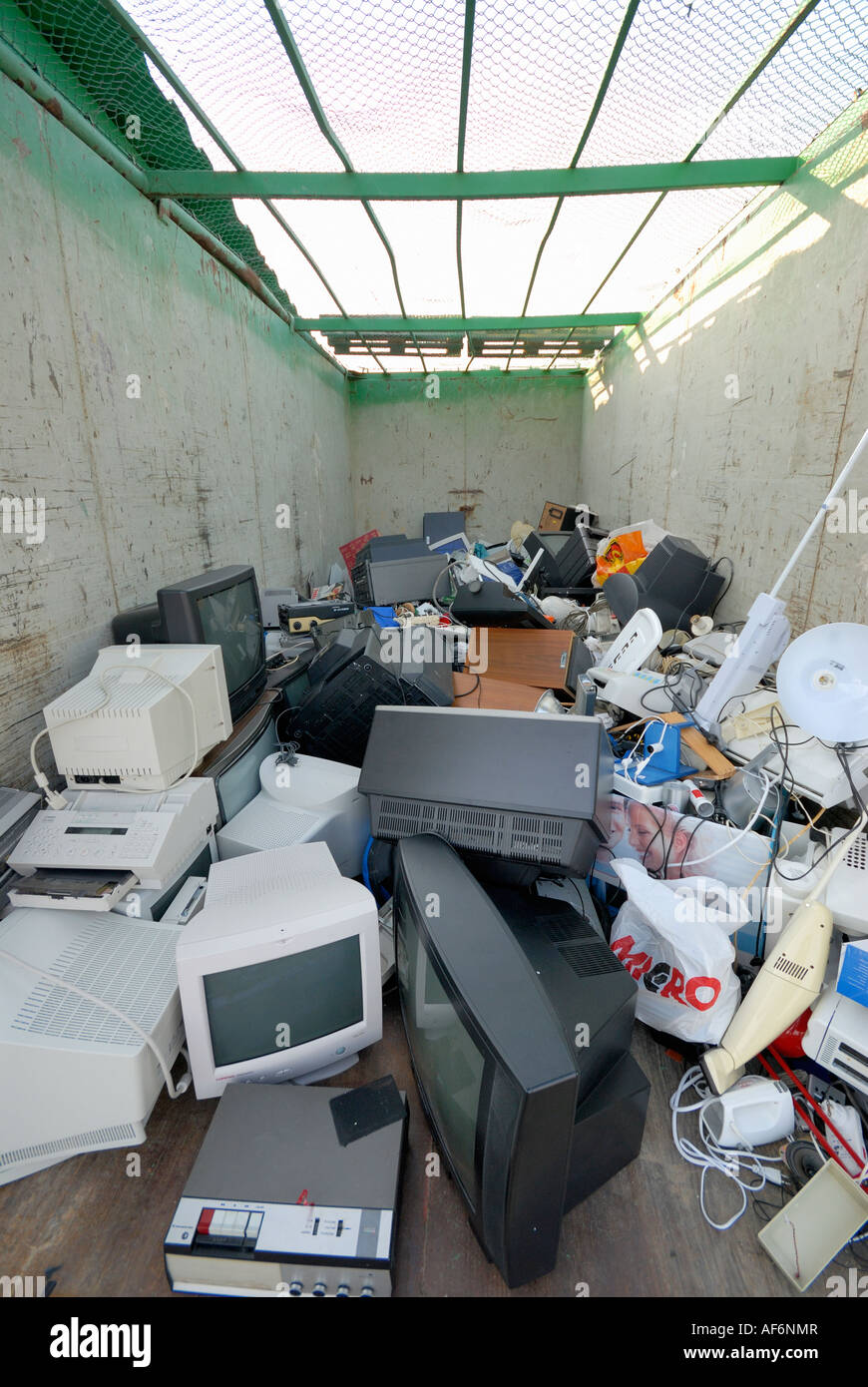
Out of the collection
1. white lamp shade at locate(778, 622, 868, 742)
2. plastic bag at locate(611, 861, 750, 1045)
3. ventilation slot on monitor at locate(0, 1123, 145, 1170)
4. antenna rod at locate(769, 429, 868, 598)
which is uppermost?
antenna rod at locate(769, 429, 868, 598)

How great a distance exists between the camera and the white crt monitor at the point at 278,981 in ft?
3.68

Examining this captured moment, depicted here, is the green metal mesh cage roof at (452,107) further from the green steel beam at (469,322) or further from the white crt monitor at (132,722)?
the white crt monitor at (132,722)

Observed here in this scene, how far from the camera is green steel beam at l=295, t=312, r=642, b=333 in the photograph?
469cm

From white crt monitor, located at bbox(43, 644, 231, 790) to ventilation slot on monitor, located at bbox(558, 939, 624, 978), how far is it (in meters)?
1.09

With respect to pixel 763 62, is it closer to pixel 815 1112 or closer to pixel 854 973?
pixel 854 973

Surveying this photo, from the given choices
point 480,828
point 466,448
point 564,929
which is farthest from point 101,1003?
point 466,448

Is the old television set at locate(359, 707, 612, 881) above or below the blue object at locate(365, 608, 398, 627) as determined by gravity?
below

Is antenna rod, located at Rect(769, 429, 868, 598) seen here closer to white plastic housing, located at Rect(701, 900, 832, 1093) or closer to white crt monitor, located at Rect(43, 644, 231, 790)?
white plastic housing, located at Rect(701, 900, 832, 1093)

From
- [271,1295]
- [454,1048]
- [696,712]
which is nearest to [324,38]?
[696,712]

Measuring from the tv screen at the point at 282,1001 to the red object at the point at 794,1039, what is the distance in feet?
3.35

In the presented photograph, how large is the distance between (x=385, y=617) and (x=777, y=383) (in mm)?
2217

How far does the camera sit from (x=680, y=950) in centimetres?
136

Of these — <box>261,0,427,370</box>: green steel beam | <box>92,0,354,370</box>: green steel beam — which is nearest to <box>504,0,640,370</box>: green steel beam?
<box>261,0,427,370</box>: green steel beam

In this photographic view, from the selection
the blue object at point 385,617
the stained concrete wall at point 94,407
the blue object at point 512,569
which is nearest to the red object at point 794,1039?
the stained concrete wall at point 94,407
